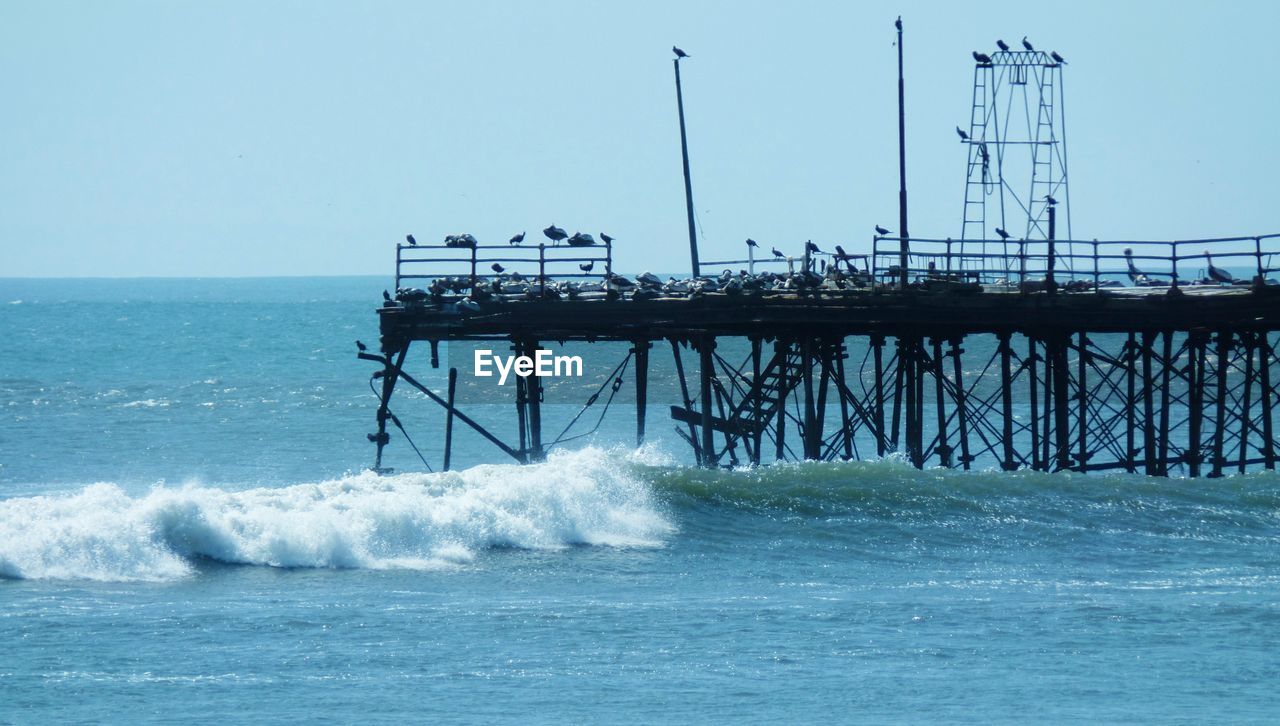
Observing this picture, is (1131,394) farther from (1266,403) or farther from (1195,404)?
(1266,403)

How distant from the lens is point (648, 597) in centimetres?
1911

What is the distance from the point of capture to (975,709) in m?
14.6

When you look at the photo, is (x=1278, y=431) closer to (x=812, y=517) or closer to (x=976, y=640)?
(x=812, y=517)

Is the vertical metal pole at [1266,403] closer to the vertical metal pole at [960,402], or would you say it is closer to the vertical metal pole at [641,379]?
the vertical metal pole at [960,402]

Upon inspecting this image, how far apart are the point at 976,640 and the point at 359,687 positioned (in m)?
6.04

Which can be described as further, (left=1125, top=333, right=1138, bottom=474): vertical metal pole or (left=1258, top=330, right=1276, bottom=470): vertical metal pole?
(left=1125, top=333, right=1138, bottom=474): vertical metal pole

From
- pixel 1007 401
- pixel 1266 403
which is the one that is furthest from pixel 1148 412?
pixel 1007 401

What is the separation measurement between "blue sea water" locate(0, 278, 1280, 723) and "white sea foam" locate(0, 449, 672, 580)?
0.04m

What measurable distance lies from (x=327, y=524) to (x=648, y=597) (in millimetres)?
4734

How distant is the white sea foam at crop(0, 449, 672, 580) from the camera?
2053 cm

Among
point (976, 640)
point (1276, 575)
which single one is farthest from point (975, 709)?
point (1276, 575)

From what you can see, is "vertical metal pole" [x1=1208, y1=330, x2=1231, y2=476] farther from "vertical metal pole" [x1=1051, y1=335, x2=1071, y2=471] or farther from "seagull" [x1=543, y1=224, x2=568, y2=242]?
"seagull" [x1=543, y1=224, x2=568, y2=242]

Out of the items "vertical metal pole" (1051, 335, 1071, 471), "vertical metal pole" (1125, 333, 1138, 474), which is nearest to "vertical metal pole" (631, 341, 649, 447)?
"vertical metal pole" (1051, 335, 1071, 471)

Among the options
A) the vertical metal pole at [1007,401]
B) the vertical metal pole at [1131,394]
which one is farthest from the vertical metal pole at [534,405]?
the vertical metal pole at [1131,394]
